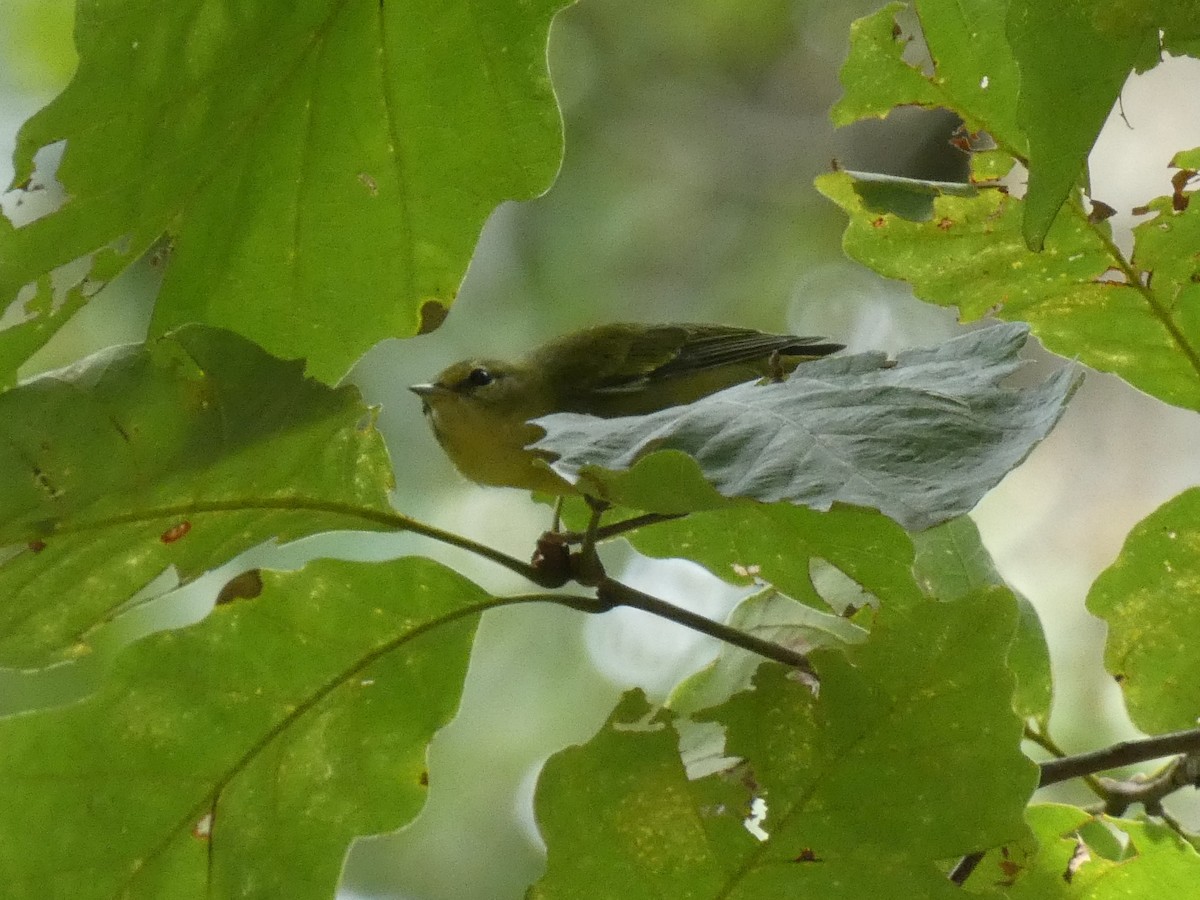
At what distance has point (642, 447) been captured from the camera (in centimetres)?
111

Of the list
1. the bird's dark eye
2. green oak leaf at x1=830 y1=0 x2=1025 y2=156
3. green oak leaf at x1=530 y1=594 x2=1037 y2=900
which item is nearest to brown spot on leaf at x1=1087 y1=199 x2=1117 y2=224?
green oak leaf at x1=830 y1=0 x2=1025 y2=156

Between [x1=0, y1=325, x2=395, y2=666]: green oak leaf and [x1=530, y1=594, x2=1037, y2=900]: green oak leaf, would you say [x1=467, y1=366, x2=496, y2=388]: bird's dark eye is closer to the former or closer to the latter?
[x1=0, y1=325, x2=395, y2=666]: green oak leaf

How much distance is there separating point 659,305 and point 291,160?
507 centimetres

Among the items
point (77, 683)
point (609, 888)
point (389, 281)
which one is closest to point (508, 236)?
point (77, 683)

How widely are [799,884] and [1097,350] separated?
0.87 metres

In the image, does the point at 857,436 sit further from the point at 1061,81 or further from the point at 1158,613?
the point at 1158,613

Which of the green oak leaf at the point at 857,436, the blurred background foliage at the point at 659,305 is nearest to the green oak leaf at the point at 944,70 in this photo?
the green oak leaf at the point at 857,436

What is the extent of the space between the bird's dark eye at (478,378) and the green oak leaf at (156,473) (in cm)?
196

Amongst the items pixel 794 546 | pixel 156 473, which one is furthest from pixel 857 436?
pixel 156 473

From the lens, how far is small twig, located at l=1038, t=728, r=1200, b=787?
1.50 metres

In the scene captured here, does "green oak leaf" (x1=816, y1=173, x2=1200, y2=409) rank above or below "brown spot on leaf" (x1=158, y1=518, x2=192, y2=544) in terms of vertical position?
above

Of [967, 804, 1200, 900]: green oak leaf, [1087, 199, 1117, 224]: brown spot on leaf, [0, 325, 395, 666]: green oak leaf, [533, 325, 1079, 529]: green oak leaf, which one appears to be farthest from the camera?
[1087, 199, 1117, 224]: brown spot on leaf

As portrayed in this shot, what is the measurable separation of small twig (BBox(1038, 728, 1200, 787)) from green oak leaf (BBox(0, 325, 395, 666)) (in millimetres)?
819

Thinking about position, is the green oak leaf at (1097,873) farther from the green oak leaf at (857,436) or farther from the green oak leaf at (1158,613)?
the green oak leaf at (857,436)
